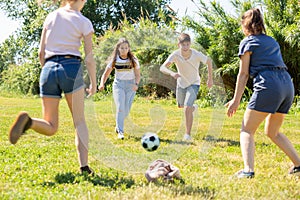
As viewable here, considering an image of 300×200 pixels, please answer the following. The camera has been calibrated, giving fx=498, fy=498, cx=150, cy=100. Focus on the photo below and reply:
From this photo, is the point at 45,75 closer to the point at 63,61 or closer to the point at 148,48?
the point at 63,61

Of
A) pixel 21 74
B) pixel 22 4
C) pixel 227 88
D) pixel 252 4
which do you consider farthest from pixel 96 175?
pixel 22 4

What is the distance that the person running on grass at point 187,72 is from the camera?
633 centimetres

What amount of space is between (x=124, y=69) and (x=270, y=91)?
10.8 ft

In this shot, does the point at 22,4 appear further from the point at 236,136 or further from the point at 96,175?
the point at 96,175

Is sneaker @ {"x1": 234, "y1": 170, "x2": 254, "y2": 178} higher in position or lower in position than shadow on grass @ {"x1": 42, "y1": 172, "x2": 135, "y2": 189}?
lower

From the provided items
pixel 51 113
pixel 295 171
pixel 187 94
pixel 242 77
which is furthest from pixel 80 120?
pixel 187 94

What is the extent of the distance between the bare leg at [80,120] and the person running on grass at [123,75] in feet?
8.52

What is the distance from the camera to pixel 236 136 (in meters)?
7.56

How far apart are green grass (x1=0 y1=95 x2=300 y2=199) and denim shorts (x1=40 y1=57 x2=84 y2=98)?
2.44 feet

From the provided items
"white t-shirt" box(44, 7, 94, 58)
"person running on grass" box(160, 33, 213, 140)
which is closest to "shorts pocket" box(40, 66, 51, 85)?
"white t-shirt" box(44, 7, 94, 58)

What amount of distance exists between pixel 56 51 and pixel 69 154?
1794 mm

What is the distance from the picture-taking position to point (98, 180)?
13.5 feet

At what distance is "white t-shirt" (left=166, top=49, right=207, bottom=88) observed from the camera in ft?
20.9

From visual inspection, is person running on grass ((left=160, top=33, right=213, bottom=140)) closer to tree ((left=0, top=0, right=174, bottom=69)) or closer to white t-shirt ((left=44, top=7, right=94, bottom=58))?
white t-shirt ((left=44, top=7, right=94, bottom=58))
